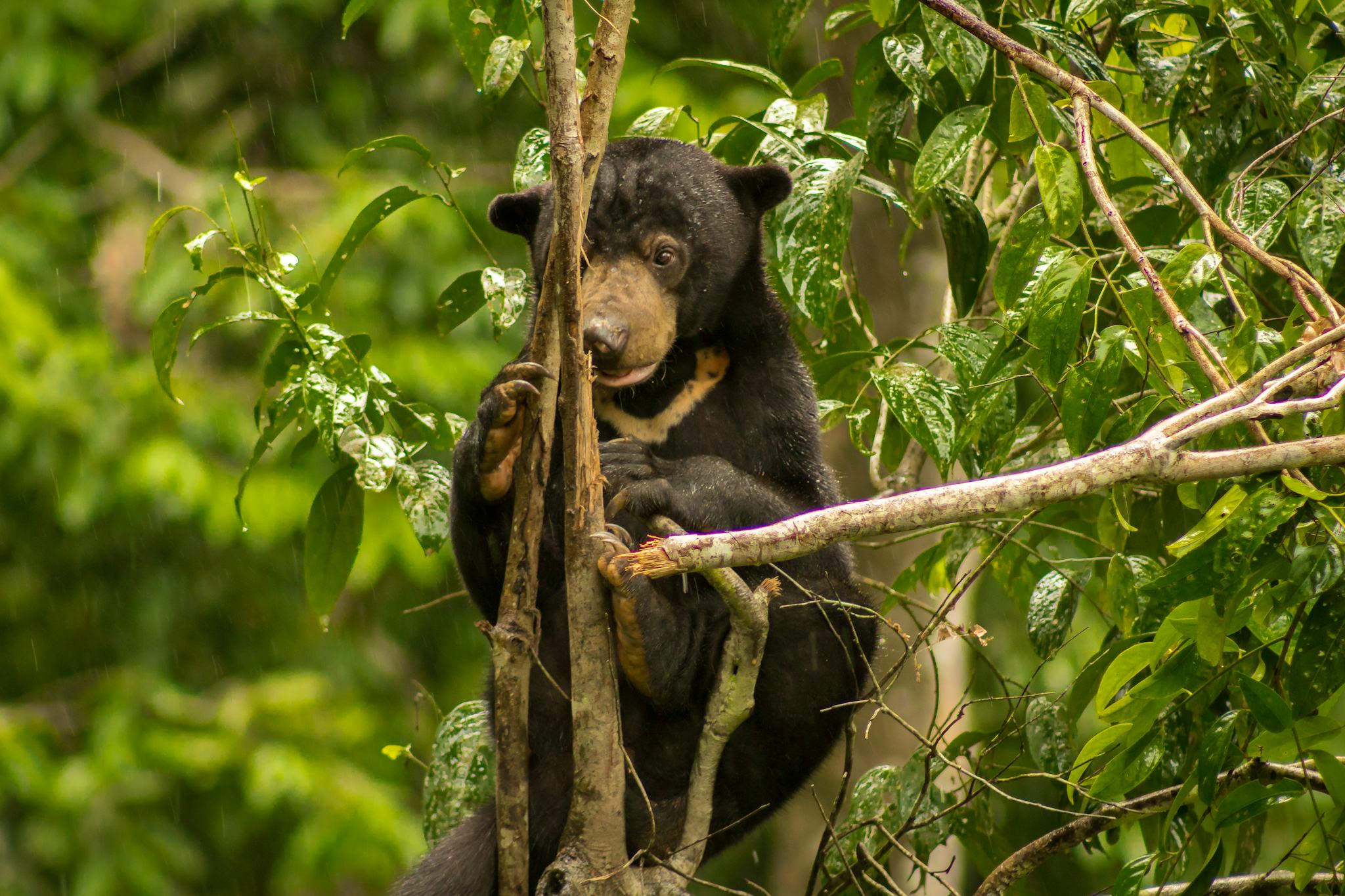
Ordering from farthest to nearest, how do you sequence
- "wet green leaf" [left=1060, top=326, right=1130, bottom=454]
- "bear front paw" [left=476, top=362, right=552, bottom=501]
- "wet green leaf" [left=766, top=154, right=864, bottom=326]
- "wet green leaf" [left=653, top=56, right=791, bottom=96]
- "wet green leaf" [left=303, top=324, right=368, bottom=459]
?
"wet green leaf" [left=653, top=56, right=791, bottom=96], "wet green leaf" [left=303, top=324, right=368, bottom=459], "wet green leaf" [left=766, top=154, right=864, bottom=326], "bear front paw" [left=476, top=362, right=552, bottom=501], "wet green leaf" [left=1060, top=326, right=1130, bottom=454]

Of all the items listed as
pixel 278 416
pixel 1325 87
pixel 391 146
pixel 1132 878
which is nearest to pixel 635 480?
pixel 278 416

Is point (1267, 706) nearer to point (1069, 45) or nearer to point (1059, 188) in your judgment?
point (1059, 188)

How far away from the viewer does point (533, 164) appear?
10.8 ft

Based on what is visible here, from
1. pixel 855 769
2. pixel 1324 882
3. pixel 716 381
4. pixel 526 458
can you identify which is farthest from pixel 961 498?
pixel 855 769

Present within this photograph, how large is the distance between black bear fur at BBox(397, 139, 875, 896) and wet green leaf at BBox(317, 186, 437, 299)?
236mm

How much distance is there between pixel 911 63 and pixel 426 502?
136cm

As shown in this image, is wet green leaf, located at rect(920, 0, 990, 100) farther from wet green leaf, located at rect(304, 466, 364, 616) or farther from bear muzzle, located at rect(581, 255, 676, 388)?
wet green leaf, located at rect(304, 466, 364, 616)

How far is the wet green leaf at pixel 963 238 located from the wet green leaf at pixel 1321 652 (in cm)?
125

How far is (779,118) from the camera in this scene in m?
3.18

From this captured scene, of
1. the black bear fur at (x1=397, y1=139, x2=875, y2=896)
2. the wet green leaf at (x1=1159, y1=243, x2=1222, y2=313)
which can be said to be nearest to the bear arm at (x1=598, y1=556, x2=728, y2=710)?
the black bear fur at (x1=397, y1=139, x2=875, y2=896)

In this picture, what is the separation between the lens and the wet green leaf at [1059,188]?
215cm

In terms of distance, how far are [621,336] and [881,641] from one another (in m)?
0.97

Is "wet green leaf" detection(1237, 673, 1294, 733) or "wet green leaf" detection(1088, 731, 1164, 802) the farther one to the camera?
"wet green leaf" detection(1088, 731, 1164, 802)

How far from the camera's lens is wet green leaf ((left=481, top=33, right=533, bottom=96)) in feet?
9.69
